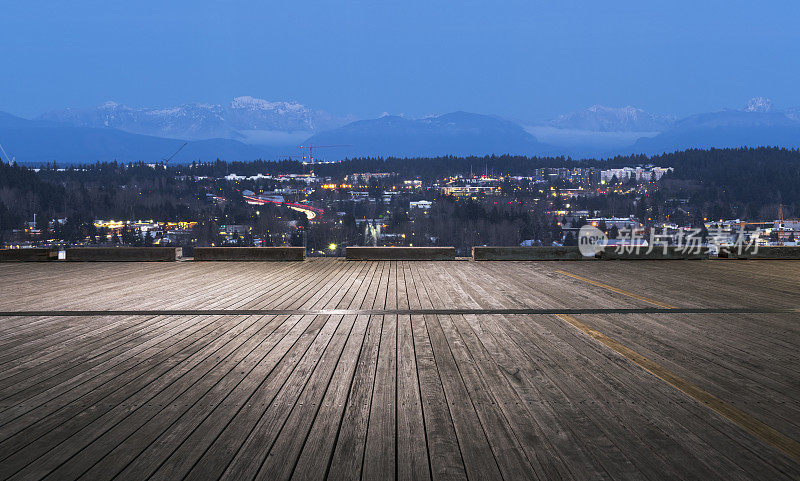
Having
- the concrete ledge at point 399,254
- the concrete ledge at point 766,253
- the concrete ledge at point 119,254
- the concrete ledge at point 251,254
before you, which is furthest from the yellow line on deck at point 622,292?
the concrete ledge at point 119,254

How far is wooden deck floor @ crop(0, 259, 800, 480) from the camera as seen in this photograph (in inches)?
98.2

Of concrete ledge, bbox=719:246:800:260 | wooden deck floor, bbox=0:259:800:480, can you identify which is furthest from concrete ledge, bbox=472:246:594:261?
wooden deck floor, bbox=0:259:800:480

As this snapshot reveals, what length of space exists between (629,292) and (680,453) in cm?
546

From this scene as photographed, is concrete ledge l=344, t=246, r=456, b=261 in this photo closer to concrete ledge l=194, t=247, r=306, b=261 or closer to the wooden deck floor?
concrete ledge l=194, t=247, r=306, b=261

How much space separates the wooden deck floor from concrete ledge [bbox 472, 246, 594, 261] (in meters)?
5.03

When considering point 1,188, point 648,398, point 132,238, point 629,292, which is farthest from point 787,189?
point 1,188

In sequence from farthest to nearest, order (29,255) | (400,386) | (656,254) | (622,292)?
(656,254), (29,255), (622,292), (400,386)

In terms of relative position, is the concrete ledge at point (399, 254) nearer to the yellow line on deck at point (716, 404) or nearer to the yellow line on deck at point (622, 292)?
the yellow line on deck at point (622, 292)

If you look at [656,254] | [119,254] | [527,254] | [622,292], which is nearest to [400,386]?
[622,292]

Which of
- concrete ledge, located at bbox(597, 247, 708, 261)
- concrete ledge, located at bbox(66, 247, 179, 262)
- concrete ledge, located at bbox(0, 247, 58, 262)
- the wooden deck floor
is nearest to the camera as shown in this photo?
the wooden deck floor

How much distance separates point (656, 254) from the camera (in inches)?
484

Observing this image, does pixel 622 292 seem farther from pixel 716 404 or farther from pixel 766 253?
pixel 766 253

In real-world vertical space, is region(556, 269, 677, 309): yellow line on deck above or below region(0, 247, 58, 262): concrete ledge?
below

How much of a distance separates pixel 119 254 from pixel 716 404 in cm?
1259
